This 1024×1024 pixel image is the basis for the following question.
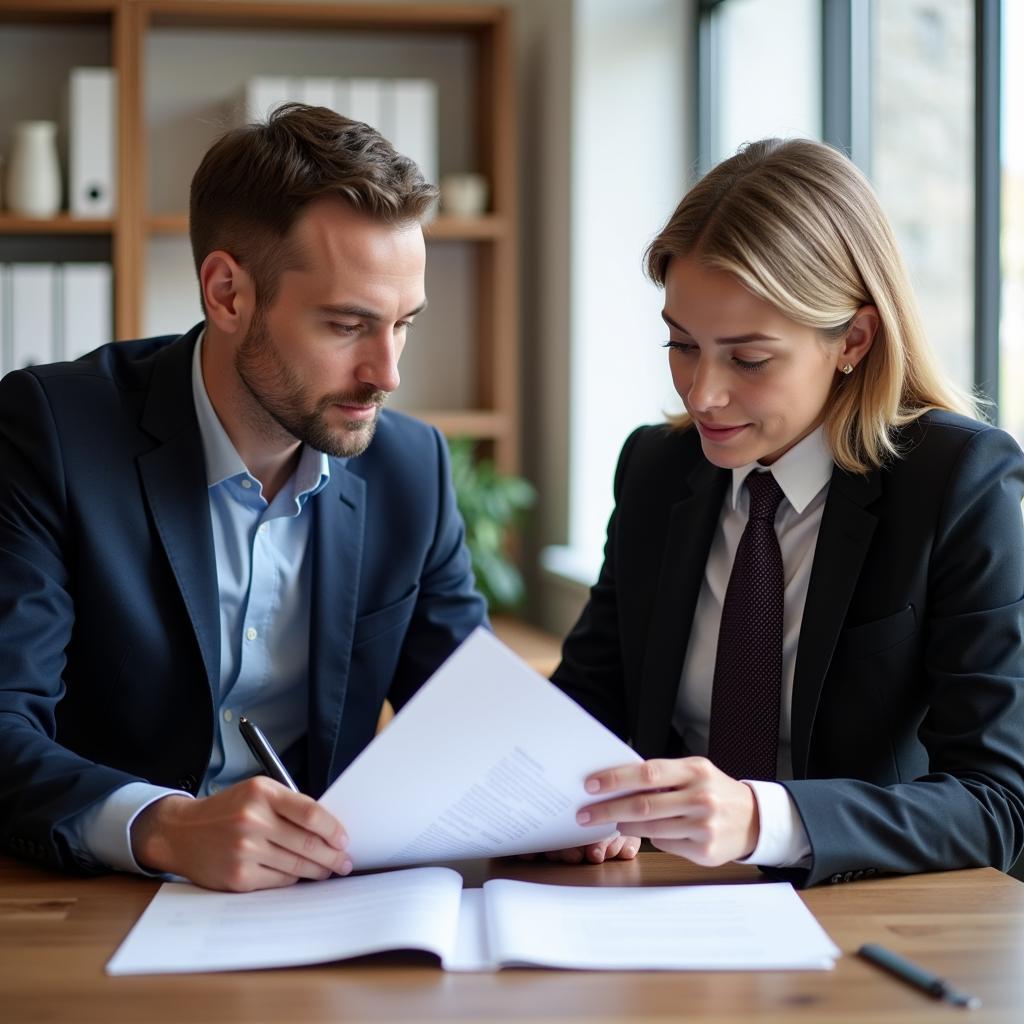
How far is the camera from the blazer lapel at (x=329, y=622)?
1721 millimetres

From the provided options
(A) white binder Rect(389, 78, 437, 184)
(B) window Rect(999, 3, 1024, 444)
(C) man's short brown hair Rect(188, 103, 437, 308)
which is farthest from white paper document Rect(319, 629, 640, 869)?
(A) white binder Rect(389, 78, 437, 184)

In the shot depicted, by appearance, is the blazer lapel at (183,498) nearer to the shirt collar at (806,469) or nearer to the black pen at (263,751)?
the black pen at (263,751)

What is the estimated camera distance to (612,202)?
354 centimetres

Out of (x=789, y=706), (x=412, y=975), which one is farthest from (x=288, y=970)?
(x=789, y=706)

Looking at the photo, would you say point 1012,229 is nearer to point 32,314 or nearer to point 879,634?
point 879,634

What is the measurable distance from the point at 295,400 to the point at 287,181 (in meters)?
0.27

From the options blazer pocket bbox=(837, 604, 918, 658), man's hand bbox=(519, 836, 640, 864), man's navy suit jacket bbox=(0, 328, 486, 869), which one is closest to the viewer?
man's hand bbox=(519, 836, 640, 864)

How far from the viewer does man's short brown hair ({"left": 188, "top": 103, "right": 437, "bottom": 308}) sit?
1651 mm

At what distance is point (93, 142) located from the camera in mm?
3551

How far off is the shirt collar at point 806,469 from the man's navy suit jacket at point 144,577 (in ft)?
1.70

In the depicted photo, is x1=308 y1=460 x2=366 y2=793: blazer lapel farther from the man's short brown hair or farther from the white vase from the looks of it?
the white vase

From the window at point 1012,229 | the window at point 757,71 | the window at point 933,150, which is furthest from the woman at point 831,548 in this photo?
the window at point 757,71

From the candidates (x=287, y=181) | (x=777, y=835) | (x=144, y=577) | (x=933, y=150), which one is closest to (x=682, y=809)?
(x=777, y=835)

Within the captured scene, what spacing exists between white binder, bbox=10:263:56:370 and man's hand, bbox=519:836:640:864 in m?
2.58
